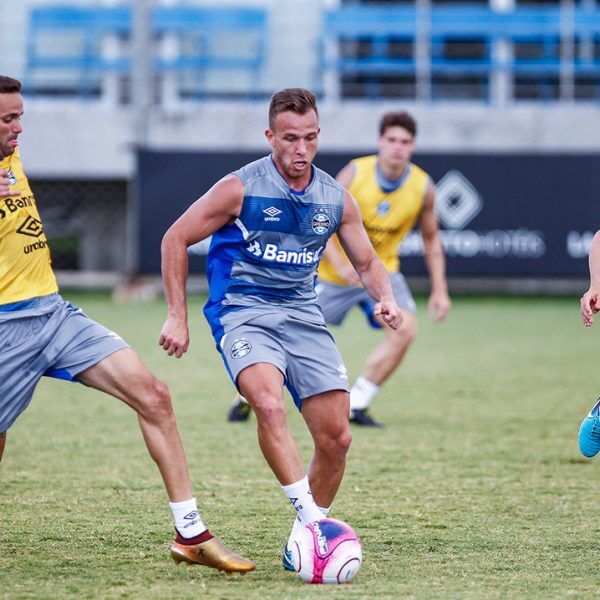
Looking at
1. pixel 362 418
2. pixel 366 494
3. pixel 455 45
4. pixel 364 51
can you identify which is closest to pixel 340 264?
pixel 362 418

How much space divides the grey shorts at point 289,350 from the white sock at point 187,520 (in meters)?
0.54

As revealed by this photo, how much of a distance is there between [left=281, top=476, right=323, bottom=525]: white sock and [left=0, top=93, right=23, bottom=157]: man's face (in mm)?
1765

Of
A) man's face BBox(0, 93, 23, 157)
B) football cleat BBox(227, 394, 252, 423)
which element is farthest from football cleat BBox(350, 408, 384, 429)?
man's face BBox(0, 93, 23, 157)

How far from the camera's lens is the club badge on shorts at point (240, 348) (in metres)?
4.72

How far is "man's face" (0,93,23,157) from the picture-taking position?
4594 mm

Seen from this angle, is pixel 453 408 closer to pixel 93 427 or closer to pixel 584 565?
pixel 93 427

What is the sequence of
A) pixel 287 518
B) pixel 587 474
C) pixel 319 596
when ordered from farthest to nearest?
pixel 587 474 → pixel 287 518 → pixel 319 596

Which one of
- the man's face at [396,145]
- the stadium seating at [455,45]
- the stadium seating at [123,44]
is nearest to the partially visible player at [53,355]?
the man's face at [396,145]

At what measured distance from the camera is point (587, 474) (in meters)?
6.56

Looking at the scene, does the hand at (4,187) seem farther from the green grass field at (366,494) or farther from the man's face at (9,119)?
the green grass field at (366,494)

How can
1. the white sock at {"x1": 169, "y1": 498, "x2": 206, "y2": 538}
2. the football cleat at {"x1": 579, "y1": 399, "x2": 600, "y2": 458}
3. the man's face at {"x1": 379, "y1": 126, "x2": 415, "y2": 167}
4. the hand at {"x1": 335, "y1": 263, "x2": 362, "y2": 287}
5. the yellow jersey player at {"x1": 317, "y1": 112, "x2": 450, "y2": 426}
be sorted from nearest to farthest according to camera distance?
the white sock at {"x1": 169, "y1": 498, "x2": 206, "y2": 538}, the football cleat at {"x1": 579, "y1": 399, "x2": 600, "y2": 458}, the hand at {"x1": 335, "y1": 263, "x2": 362, "y2": 287}, the man's face at {"x1": 379, "y1": 126, "x2": 415, "y2": 167}, the yellow jersey player at {"x1": 317, "y1": 112, "x2": 450, "y2": 426}

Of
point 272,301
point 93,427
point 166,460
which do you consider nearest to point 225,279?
point 272,301

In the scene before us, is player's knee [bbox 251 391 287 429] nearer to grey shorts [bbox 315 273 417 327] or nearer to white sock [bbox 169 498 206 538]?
white sock [bbox 169 498 206 538]

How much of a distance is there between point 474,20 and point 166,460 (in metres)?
17.3
